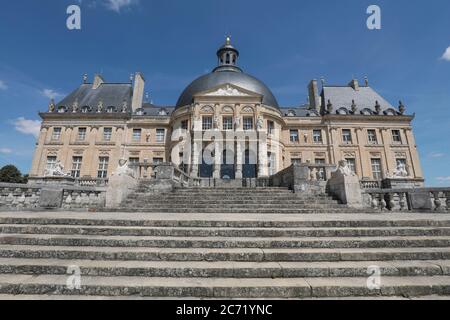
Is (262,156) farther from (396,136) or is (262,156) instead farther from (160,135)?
(396,136)

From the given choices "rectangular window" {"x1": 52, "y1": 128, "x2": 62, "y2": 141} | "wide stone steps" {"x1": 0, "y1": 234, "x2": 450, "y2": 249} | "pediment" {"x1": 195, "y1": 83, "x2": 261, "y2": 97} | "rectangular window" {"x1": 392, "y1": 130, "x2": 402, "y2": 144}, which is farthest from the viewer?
"rectangular window" {"x1": 392, "y1": 130, "x2": 402, "y2": 144}

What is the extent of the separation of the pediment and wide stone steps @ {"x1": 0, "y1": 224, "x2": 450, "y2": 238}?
23.1m

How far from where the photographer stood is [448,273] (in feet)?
10.5

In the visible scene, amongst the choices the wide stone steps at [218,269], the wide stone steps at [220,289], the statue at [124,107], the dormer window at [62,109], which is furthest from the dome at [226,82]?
the wide stone steps at [220,289]

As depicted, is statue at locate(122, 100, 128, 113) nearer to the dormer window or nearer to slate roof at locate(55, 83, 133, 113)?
slate roof at locate(55, 83, 133, 113)

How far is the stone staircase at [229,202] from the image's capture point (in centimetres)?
766

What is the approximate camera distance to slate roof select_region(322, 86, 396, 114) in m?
31.1

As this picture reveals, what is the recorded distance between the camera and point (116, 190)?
812 cm

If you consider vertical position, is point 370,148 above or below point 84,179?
above

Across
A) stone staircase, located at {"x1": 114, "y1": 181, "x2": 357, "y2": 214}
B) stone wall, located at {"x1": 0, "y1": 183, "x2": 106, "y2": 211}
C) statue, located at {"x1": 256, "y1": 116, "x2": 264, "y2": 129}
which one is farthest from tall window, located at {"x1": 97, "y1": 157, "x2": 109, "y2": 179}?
stone staircase, located at {"x1": 114, "y1": 181, "x2": 357, "y2": 214}

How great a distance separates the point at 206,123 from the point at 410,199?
20.3 m
